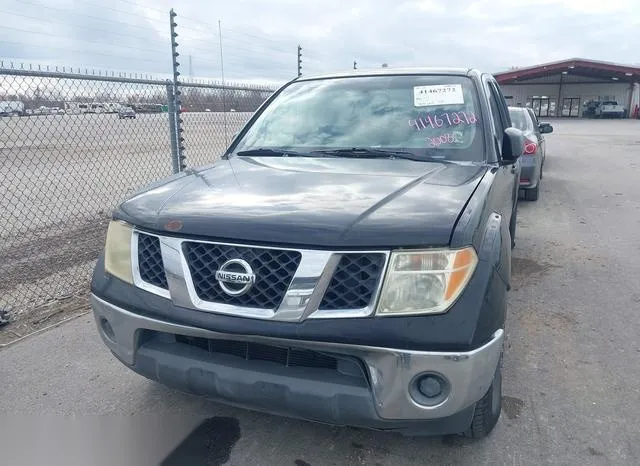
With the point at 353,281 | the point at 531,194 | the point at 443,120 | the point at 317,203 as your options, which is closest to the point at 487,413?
the point at 353,281

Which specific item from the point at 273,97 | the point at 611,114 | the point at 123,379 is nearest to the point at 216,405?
the point at 123,379

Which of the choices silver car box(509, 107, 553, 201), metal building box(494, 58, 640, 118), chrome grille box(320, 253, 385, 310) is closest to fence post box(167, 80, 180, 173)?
chrome grille box(320, 253, 385, 310)

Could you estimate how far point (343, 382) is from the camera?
78.9 inches

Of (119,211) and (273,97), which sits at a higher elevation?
(273,97)

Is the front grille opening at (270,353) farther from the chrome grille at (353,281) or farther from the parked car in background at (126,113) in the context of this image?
the parked car in background at (126,113)

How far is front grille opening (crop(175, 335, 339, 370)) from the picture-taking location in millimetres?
2080

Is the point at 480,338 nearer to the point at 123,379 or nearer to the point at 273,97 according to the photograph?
the point at 123,379

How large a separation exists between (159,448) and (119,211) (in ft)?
3.86

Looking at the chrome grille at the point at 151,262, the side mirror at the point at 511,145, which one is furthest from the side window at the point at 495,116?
the chrome grille at the point at 151,262

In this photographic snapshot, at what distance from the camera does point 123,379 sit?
319 cm

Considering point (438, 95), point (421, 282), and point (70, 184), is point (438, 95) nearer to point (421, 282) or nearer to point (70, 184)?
point (421, 282)

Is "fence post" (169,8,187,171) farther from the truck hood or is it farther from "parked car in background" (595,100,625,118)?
"parked car in background" (595,100,625,118)

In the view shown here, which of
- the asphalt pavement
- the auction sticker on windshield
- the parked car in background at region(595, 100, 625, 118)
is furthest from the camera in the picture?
the parked car in background at region(595, 100, 625, 118)

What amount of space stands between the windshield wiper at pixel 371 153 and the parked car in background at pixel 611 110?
170ft
